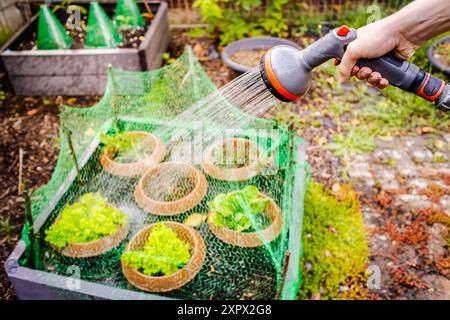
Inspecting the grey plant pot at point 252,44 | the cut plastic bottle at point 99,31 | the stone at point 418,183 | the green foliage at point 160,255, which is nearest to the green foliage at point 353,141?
the stone at point 418,183

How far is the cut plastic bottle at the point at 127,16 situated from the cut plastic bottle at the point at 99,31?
45 cm

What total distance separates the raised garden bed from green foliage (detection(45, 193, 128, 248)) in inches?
5.9

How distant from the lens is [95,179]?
3.55 metres

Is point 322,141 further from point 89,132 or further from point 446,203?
point 89,132

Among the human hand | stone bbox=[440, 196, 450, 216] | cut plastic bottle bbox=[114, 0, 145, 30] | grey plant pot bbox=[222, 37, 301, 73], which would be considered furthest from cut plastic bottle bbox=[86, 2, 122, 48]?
stone bbox=[440, 196, 450, 216]

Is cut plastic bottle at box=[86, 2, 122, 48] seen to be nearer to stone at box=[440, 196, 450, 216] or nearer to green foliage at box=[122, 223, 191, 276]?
green foliage at box=[122, 223, 191, 276]

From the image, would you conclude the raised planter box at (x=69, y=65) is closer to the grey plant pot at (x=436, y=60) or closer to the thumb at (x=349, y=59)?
the thumb at (x=349, y=59)

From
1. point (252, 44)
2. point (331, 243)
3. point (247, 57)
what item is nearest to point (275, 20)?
point (252, 44)

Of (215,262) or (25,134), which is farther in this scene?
(25,134)

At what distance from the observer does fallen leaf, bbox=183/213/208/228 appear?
10.3 ft

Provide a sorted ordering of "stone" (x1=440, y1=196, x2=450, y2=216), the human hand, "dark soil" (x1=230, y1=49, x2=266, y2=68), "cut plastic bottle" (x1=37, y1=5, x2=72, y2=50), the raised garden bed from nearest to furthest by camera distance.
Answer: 1. the human hand
2. the raised garden bed
3. "stone" (x1=440, y1=196, x2=450, y2=216)
4. "cut plastic bottle" (x1=37, y1=5, x2=72, y2=50)
5. "dark soil" (x1=230, y1=49, x2=266, y2=68)
